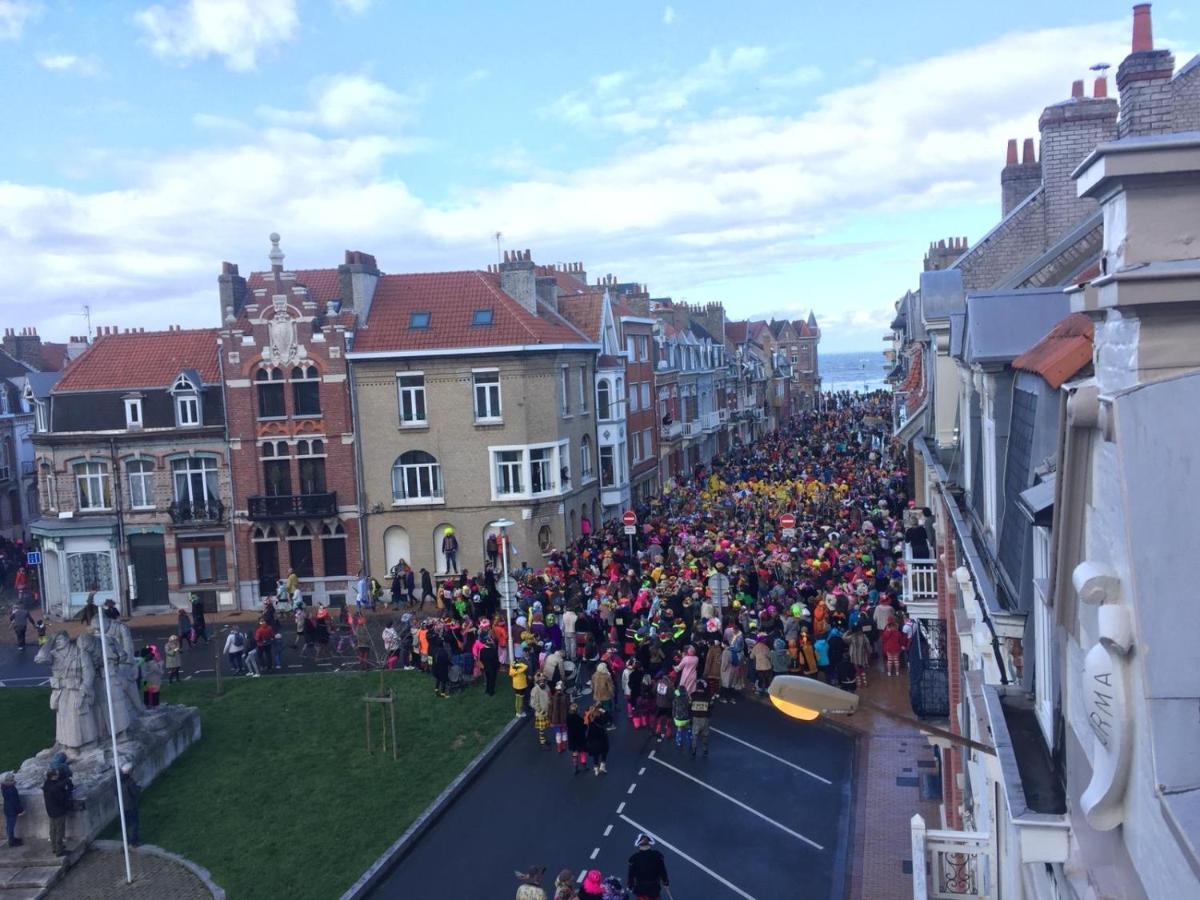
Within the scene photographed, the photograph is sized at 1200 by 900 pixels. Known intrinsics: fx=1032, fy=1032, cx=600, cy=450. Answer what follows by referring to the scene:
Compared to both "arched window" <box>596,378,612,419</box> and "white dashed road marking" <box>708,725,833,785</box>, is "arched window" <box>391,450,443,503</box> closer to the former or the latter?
"arched window" <box>596,378,612,419</box>

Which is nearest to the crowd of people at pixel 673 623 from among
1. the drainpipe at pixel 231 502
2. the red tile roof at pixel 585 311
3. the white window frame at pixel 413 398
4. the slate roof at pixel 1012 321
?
the white window frame at pixel 413 398

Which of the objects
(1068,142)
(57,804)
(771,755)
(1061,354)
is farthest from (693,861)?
(1068,142)

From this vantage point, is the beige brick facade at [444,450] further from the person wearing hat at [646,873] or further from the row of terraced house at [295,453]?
the person wearing hat at [646,873]

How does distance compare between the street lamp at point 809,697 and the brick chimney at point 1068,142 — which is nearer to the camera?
the street lamp at point 809,697

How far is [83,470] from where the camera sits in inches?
1448

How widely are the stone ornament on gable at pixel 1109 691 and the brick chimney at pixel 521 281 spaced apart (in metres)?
36.2

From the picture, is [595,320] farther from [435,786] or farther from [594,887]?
[594,887]

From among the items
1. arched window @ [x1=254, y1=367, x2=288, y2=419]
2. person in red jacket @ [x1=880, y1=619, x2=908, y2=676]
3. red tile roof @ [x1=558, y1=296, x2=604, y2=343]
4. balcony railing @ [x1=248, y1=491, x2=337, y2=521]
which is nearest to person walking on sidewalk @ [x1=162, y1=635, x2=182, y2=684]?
balcony railing @ [x1=248, y1=491, x2=337, y2=521]

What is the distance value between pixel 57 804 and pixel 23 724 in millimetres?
8316

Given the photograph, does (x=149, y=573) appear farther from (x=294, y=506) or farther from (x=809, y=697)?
(x=809, y=697)

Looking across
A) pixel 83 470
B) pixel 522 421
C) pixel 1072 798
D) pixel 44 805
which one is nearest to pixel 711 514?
pixel 522 421

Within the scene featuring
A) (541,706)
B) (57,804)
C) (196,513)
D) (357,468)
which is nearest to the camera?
(57,804)

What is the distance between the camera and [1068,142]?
61.6 ft

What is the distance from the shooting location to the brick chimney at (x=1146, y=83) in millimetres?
13070
